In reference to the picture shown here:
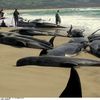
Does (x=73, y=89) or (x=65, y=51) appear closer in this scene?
(x=73, y=89)

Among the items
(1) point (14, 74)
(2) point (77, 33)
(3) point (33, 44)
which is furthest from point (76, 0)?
(1) point (14, 74)

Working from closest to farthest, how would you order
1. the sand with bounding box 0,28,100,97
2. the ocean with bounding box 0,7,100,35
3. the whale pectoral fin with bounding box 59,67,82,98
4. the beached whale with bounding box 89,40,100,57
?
1. the whale pectoral fin with bounding box 59,67,82,98
2. the sand with bounding box 0,28,100,97
3. the beached whale with bounding box 89,40,100,57
4. the ocean with bounding box 0,7,100,35

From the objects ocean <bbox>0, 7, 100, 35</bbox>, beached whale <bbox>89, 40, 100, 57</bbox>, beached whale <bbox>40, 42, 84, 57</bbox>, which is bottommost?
ocean <bbox>0, 7, 100, 35</bbox>

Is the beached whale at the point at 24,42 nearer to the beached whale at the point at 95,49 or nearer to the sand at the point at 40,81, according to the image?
the beached whale at the point at 95,49

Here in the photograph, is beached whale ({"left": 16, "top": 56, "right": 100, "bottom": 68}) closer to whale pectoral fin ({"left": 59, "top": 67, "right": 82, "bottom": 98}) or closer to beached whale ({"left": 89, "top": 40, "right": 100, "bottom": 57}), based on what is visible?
beached whale ({"left": 89, "top": 40, "right": 100, "bottom": 57})

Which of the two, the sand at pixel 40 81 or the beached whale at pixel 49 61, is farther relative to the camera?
the beached whale at pixel 49 61

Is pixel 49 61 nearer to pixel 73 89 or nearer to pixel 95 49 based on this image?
pixel 95 49

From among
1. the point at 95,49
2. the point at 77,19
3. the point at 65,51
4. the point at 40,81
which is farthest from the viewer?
the point at 77,19

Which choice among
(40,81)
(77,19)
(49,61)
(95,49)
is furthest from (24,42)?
(77,19)

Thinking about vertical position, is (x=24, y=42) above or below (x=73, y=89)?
below

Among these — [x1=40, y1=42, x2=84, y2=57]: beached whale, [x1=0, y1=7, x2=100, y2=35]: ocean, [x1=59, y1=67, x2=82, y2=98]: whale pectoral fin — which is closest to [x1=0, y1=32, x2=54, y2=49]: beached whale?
[x1=40, y1=42, x2=84, y2=57]: beached whale

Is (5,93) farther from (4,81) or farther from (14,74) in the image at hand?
(14,74)

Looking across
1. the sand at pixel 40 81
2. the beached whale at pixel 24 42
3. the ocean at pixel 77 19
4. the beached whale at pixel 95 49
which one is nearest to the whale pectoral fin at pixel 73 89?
the sand at pixel 40 81

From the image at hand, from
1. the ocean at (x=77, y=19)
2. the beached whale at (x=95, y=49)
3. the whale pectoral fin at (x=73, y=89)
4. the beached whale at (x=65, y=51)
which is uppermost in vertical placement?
the whale pectoral fin at (x=73, y=89)
